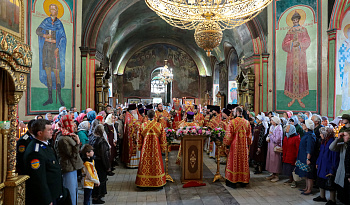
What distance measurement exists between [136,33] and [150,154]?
66.0ft

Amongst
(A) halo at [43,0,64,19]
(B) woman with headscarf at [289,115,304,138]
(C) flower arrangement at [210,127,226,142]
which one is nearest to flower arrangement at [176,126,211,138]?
(C) flower arrangement at [210,127,226,142]

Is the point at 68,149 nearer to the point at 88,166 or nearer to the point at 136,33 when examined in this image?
the point at 88,166

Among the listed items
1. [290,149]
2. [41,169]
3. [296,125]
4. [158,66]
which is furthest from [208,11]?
[158,66]

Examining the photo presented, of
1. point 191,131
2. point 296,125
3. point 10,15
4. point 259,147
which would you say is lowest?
point 259,147

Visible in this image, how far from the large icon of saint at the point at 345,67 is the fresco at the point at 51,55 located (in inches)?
498

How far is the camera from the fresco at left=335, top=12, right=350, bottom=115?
1126cm

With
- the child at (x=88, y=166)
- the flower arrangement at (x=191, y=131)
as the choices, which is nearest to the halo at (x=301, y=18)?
the flower arrangement at (x=191, y=131)

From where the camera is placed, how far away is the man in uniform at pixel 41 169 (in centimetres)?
289

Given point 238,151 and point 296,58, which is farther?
point 296,58

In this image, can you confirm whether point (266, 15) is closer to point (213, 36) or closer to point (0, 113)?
point (213, 36)

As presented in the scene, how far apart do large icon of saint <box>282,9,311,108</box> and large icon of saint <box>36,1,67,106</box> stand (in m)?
11.6

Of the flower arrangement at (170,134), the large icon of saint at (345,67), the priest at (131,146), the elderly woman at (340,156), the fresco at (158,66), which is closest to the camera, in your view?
the elderly woman at (340,156)

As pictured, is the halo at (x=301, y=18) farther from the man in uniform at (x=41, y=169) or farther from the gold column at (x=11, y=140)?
the gold column at (x=11, y=140)

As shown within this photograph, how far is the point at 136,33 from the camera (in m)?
24.3
